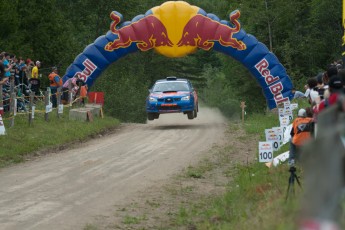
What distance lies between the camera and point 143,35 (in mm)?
31859

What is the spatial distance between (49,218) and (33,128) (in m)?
12.8

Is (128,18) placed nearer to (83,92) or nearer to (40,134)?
(83,92)

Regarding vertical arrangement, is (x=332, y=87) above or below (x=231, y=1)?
below

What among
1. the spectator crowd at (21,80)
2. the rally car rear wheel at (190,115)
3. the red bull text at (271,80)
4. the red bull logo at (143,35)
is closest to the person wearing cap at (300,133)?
the spectator crowd at (21,80)

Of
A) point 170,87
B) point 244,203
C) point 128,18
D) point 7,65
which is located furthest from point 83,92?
point 128,18

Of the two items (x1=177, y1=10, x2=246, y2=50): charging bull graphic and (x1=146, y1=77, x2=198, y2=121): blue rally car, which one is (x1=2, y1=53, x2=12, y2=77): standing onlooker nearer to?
(x1=146, y1=77, x2=198, y2=121): blue rally car

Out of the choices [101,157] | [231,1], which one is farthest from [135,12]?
[101,157]

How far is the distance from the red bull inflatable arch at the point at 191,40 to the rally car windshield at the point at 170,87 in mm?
1268

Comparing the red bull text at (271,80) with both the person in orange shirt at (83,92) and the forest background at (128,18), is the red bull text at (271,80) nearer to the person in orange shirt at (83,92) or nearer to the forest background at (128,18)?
the person in orange shirt at (83,92)

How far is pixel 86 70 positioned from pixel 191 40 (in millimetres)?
4769

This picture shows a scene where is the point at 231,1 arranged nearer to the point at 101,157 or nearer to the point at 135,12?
the point at 135,12

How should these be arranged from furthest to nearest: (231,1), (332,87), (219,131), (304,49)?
(231,1), (304,49), (219,131), (332,87)

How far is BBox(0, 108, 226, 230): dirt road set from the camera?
11621 millimetres

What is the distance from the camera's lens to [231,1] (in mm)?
58344
